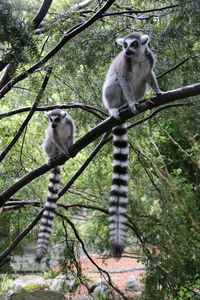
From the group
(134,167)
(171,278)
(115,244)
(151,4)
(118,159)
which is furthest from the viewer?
(134,167)

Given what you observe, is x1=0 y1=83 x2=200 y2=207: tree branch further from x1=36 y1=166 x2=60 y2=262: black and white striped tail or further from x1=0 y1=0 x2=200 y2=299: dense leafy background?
x1=36 y1=166 x2=60 y2=262: black and white striped tail

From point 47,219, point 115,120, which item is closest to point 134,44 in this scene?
point 115,120

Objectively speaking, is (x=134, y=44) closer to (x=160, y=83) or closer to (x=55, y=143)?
(x=160, y=83)

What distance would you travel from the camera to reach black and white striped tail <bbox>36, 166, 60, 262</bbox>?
4996 millimetres

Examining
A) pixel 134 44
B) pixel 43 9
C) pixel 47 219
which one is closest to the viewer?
pixel 43 9

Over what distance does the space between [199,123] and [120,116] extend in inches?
95.9

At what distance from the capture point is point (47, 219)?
539 centimetres

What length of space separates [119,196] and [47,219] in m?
1.73

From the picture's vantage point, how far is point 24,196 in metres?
6.75

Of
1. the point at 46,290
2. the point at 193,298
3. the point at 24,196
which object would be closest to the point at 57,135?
the point at 24,196

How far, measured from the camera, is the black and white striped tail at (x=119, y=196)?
3.48 m

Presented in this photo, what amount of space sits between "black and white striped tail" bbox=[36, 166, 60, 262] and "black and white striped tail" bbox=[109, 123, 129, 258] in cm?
155

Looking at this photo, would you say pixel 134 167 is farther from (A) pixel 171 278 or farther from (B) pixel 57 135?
(A) pixel 171 278

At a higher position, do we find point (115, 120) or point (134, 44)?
point (134, 44)
